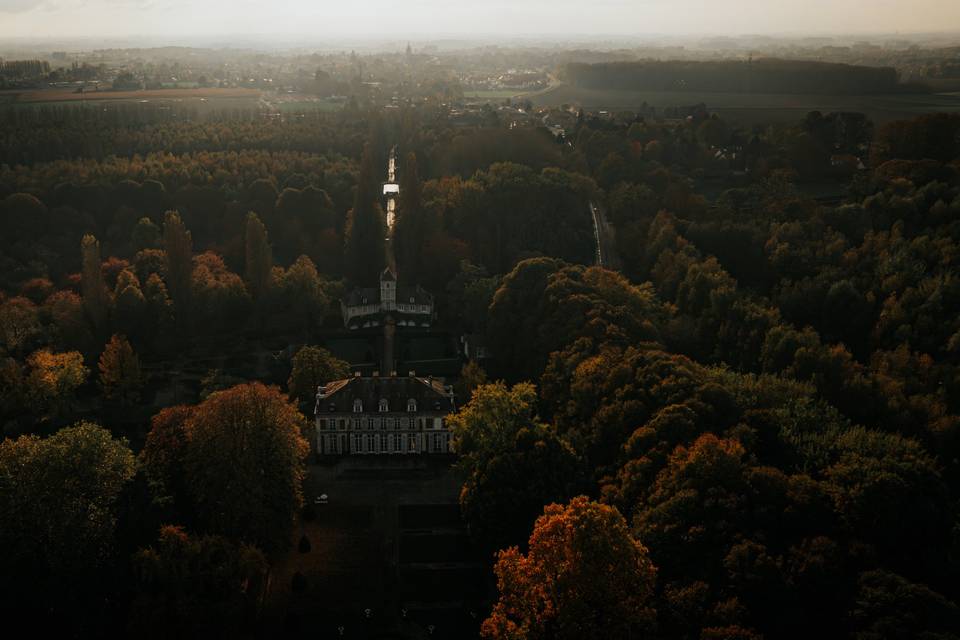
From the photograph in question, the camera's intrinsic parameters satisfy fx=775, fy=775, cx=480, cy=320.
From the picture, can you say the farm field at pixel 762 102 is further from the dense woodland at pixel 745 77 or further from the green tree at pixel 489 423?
the green tree at pixel 489 423

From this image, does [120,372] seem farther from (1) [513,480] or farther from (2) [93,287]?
(1) [513,480]

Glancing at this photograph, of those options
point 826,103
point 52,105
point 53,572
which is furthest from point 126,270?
point 826,103

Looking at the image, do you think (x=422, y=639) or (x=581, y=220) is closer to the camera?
(x=422, y=639)

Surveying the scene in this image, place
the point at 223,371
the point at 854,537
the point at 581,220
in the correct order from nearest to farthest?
the point at 854,537 → the point at 223,371 → the point at 581,220

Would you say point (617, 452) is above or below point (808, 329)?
below

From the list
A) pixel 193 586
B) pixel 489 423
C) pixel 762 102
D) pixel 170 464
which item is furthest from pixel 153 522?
pixel 762 102

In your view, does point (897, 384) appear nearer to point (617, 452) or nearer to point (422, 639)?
point (617, 452)
